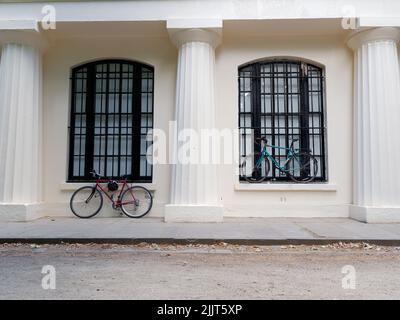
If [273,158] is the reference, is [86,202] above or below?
below

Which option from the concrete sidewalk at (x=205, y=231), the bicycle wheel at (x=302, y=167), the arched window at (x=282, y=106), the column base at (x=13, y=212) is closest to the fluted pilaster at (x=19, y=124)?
the column base at (x=13, y=212)

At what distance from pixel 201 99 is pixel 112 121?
2.74 m

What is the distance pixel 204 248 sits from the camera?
6.53 metres

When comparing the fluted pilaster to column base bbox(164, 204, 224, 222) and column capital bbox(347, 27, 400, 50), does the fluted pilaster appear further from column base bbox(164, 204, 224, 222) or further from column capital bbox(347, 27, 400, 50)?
column capital bbox(347, 27, 400, 50)

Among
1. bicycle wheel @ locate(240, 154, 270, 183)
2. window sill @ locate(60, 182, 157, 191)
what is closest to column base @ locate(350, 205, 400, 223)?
bicycle wheel @ locate(240, 154, 270, 183)

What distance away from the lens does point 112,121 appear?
1033 cm

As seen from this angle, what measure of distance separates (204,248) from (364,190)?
4.61 metres

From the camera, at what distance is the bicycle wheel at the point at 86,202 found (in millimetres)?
9781

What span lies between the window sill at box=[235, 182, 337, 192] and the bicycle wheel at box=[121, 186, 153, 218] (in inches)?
92.0

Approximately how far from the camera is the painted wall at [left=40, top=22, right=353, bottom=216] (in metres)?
9.68

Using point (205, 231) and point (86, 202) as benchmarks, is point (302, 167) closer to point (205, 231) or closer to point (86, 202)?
point (205, 231)

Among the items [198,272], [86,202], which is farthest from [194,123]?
[198,272]

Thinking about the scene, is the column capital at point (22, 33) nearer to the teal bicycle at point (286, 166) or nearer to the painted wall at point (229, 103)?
the painted wall at point (229, 103)

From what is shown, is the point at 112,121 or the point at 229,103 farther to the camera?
the point at 112,121
